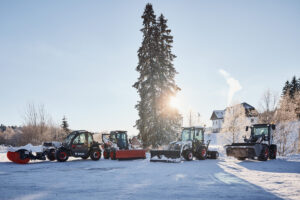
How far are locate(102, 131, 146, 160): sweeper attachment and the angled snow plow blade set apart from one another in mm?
1949

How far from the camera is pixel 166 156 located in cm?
1507

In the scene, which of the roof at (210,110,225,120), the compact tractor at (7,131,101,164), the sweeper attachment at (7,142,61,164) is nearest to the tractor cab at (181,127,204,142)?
the compact tractor at (7,131,101,164)

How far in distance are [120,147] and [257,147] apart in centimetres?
948

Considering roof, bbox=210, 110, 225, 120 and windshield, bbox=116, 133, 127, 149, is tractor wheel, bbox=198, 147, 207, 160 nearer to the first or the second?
windshield, bbox=116, 133, 127, 149

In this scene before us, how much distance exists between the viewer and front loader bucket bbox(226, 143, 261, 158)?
15.1m

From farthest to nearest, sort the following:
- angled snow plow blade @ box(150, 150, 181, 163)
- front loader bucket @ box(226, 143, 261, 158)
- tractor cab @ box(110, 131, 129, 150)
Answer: tractor cab @ box(110, 131, 129, 150)
front loader bucket @ box(226, 143, 261, 158)
angled snow plow blade @ box(150, 150, 181, 163)

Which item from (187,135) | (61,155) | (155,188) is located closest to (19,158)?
(61,155)

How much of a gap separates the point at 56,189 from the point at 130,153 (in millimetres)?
9720

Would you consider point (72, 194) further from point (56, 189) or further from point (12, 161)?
point (12, 161)

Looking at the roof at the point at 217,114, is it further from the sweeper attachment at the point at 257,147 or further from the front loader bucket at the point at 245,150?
the front loader bucket at the point at 245,150

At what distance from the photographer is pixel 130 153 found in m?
17.0

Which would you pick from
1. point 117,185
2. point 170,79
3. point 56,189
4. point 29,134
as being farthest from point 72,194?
point 29,134

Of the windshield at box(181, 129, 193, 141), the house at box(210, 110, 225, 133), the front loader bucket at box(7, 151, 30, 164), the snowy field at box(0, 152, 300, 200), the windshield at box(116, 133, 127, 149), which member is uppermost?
the house at box(210, 110, 225, 133)

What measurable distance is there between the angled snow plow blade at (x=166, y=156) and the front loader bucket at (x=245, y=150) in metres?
3.92
